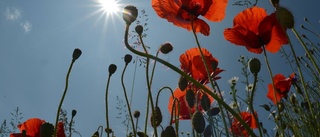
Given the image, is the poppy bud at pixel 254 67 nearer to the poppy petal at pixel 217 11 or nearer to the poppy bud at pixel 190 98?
the poppy bud at pixel 190 98

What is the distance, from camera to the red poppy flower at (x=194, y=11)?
190 cm

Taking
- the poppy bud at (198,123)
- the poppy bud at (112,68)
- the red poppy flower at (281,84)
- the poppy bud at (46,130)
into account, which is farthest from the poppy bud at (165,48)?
the red poppy flower at (281,84)

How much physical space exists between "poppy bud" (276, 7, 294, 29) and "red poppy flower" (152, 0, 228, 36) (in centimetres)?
64

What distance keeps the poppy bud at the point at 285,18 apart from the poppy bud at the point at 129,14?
0.54 metres

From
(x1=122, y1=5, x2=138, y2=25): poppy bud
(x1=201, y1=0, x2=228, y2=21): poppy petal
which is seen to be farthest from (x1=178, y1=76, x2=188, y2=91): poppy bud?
(x1=122, y1=5, x2=138, y2=25): poppy bud

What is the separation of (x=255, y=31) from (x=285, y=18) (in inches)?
27.5

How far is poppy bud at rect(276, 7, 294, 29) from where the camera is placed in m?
1.23

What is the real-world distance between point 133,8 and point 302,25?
2.60 metres

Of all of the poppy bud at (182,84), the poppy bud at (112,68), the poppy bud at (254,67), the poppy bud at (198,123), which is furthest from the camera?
the poppy bud at (112,68)

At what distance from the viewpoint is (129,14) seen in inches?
37.6

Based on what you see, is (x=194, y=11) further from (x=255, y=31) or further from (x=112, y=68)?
(x=112, y=68)

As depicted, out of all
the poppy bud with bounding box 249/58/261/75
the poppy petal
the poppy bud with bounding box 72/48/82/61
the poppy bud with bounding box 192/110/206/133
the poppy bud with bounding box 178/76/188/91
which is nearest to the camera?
the poppy bud with bounding box 249/58/261/75

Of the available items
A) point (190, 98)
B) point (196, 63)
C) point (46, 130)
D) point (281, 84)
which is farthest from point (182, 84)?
point (281, 84)

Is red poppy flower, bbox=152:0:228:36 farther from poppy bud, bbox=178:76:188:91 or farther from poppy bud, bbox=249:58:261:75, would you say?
poppy bud, bbox=249:58:261:75
